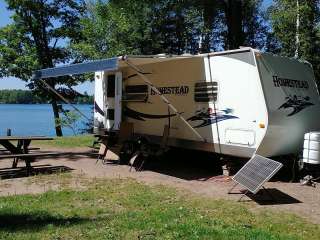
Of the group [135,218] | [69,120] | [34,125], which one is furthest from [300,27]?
[34,125]

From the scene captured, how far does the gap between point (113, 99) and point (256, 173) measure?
20.7 feet

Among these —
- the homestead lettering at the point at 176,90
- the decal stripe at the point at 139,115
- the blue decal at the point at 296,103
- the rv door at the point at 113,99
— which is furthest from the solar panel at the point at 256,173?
the rv door at the point at 113,99

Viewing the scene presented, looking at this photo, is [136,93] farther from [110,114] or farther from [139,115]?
[110,114]

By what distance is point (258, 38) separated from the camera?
2592 centimetres

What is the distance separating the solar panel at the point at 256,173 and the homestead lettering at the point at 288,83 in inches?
70.0

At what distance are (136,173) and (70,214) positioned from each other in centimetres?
398

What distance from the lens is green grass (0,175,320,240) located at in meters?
5.85

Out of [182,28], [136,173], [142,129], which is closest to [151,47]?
[182,28]

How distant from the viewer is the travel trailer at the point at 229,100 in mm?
9391

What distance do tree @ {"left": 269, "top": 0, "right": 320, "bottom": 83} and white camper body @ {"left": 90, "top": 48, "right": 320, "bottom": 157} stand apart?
6.73 m

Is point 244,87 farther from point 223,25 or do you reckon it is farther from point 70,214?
point 223,25

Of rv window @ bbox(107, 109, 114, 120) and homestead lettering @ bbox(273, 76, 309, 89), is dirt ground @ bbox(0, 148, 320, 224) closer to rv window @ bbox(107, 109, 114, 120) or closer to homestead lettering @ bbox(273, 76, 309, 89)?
rv window @ bbox(107, 109, 114, 120)

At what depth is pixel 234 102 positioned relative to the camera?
32.0ft

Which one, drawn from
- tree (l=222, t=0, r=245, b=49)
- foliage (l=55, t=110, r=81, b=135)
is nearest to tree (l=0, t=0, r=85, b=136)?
foliage (l=55, t=110, r=81, b=135)
